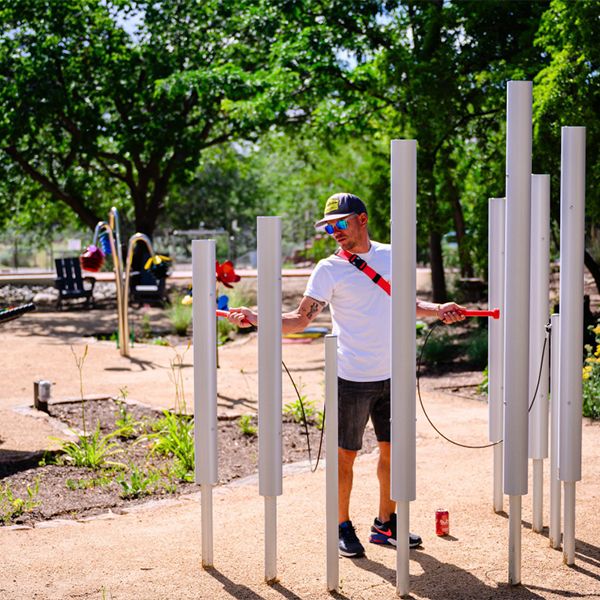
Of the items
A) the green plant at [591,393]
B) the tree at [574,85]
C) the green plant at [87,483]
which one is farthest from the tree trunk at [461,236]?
the green plant at [87,483]

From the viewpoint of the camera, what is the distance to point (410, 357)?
3941 millimetres

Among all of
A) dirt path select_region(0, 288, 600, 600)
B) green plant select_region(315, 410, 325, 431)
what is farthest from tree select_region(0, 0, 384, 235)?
dirt path select_region(0, 288, 600, 600)

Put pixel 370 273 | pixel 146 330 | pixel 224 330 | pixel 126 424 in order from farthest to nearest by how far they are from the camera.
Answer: pixel 146 330 < pixel 224 330 < pixel 126 424 < pixel 370 273

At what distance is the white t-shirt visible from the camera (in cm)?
445

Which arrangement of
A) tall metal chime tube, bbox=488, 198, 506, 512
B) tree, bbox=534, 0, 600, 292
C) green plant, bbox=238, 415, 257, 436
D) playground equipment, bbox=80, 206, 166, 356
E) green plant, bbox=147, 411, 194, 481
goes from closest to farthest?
tall metal chime tube, bbox=488, 198, 506, 512 < green plant, bbox=147, 411, 194, 481 < green plant, bbox=238, 415, 257, 436 < tree, bbox=534, 0, 600, 292 < playground equipment, bbox=80, 206, 166, 356

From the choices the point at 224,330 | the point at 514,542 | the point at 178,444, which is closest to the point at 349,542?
the point at 514,542

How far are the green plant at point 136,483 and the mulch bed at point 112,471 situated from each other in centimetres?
4

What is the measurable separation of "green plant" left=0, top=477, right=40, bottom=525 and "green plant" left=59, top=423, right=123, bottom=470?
2.08 ft

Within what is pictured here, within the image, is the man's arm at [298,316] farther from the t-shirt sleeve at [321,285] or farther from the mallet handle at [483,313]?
the mallet handle at [483,313]

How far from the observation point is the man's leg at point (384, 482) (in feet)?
15.4

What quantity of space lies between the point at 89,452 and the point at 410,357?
129 inches

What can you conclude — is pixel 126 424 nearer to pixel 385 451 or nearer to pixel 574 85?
pixel 385 451

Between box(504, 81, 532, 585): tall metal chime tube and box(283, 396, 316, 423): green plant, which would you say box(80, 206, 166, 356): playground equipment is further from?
box(504, 81, 532, 585): tall metal chime tube

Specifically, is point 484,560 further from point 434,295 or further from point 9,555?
point 434,295
